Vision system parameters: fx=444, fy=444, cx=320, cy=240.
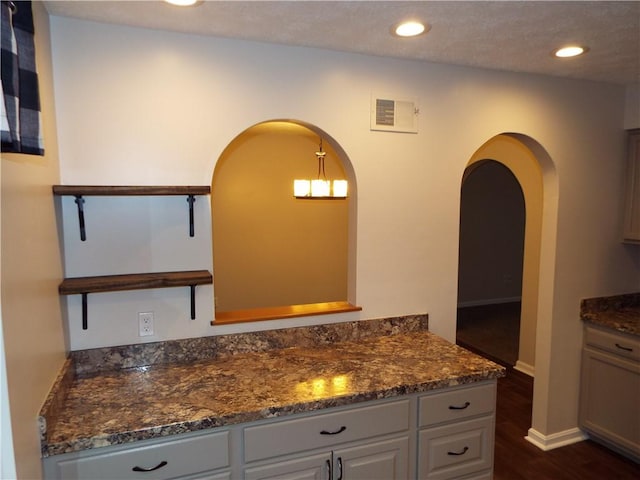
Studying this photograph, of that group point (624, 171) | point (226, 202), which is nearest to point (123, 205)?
point (226, 202)

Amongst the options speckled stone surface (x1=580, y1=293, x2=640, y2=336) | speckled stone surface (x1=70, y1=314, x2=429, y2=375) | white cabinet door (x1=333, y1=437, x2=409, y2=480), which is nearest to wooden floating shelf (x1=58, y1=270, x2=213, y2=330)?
speckled stone surface (x1=70, y1=314, x2=429, y2=375)

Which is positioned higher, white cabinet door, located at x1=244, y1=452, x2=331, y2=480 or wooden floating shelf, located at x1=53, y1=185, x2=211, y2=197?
wooden floating shelf, located at x1=53, y1=185, x2=211, y2=197

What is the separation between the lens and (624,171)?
9.88ft

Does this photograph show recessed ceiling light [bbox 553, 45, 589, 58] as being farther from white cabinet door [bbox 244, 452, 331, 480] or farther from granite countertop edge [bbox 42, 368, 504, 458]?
white cabinet door [bbox 244, 452, 331, 480]

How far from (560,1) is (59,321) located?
7.53 ft

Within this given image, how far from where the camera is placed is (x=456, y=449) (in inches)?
82.3

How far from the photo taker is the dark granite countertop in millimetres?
1553

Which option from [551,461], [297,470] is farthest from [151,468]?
[551,461]

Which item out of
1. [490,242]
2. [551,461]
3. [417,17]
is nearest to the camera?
[417,17]

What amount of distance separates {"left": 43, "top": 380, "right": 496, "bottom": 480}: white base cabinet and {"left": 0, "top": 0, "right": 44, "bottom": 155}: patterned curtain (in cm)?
105

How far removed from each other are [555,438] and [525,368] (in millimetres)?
1375

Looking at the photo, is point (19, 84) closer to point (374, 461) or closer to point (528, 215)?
point (374, 461)

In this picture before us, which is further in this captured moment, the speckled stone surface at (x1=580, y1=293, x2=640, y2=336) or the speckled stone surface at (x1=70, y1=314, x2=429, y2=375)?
the speckled stone surface at (x1=580, y1=293, x2=640, y2=336)

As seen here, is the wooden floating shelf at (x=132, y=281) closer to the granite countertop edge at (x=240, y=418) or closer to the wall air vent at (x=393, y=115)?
→ the granite countertop edge at (x=240, y=418)
